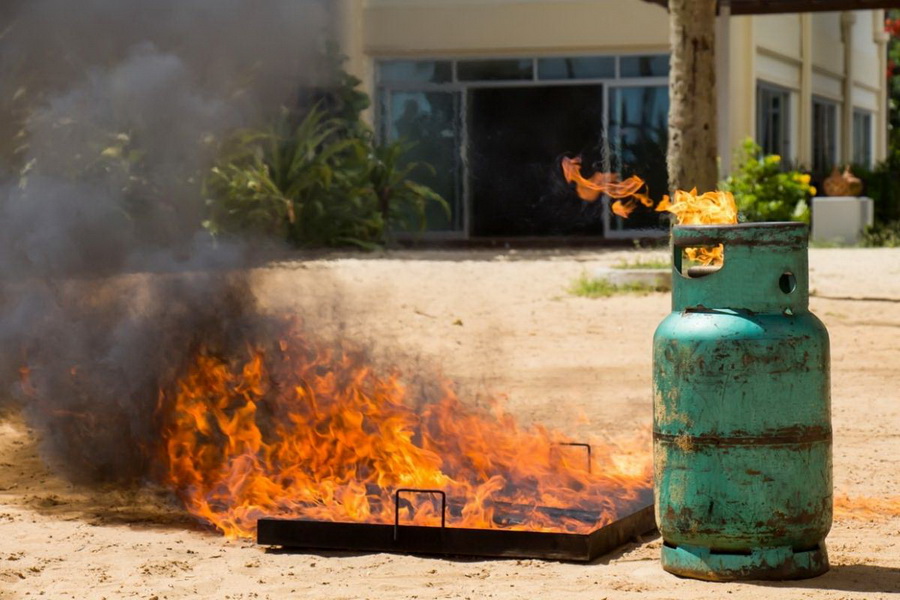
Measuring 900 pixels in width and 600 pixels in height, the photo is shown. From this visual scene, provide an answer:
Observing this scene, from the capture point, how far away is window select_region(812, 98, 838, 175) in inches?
1038

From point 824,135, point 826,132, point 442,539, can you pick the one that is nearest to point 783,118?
point 824,135

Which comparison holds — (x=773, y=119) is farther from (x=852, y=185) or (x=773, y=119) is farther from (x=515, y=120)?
(x=515, y=120)

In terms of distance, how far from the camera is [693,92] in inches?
491

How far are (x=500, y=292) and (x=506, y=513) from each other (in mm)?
8148

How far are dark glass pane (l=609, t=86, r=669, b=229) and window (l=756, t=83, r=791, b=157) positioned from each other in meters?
2.39

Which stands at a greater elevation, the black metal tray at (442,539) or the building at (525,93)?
the building at (525,93)

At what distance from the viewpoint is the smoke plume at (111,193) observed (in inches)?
233

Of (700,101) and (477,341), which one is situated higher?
(700,101)

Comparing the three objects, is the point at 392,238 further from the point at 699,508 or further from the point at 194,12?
the point at 699,508

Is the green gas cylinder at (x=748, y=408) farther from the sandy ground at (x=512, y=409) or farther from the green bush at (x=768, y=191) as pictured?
the green bush at (x=768, y=191)

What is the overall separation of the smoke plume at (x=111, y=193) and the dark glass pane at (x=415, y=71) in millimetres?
13597

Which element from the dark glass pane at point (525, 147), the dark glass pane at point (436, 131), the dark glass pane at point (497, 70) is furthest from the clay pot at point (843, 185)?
the dark glass pane at point (436, 131)

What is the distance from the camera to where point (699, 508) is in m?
4.55

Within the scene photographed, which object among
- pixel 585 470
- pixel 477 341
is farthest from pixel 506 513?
pixel 477 341
